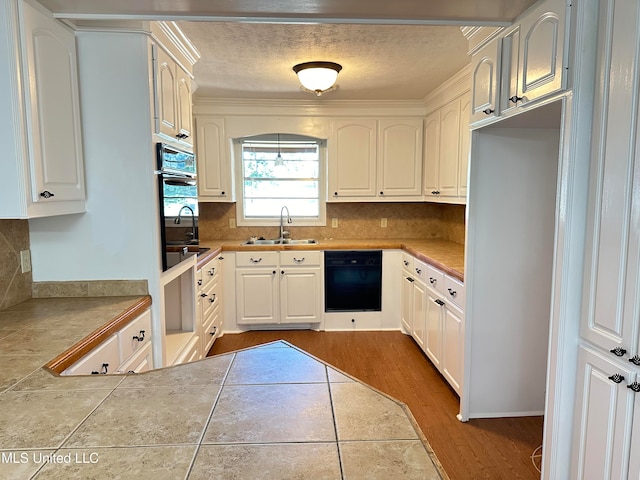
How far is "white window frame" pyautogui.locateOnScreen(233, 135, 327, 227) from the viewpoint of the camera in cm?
443

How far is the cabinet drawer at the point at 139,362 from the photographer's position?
1818 millimetres

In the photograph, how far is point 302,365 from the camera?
1.25 metres

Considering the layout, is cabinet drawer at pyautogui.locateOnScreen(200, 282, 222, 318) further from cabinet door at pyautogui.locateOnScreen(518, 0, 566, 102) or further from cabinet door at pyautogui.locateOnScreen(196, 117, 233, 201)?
cabinet door at pyautogui.locateOnScreen(518, 0, 566, 102)

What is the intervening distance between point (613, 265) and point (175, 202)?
2.07 metres

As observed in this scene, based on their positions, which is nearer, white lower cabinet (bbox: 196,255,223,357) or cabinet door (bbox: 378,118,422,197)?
white lower cabinet (bbox: 196,255,223,357)

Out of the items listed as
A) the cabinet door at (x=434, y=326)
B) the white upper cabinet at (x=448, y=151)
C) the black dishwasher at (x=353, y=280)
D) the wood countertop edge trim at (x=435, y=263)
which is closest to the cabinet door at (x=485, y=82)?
the white upper cabinet at (x=448, y=151)

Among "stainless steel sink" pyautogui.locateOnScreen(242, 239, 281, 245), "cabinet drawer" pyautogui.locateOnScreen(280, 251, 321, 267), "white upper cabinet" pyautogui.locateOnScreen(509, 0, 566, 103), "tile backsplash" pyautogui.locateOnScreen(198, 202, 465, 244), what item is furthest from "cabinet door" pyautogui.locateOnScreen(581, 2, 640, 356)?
"stainless steel sink" pyautogui.locateOnScreen(242, 239, 281, 245)

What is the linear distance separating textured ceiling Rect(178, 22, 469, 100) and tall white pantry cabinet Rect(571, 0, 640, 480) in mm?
1224

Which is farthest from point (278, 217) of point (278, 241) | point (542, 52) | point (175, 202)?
point (542, 52)

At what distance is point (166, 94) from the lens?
2213mm

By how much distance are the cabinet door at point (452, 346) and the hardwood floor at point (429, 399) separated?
161mm

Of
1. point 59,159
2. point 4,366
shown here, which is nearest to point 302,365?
point 4,366

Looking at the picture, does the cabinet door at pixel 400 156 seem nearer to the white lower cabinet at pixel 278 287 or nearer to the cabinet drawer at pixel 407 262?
the cabinet drawer at pixel 407 262

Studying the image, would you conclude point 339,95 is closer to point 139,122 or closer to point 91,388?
point 139,122
